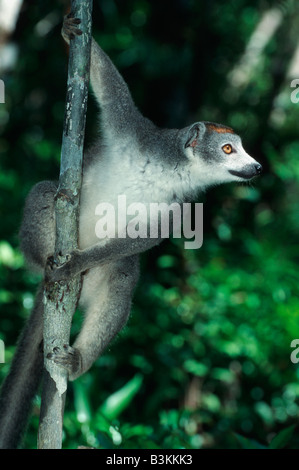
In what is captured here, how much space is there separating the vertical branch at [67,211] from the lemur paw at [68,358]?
93 mm

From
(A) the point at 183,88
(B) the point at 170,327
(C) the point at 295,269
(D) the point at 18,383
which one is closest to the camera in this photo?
(D) the point at 18,383

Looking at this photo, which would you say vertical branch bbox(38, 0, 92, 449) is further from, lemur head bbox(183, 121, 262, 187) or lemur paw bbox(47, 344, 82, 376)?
lemur head bbox(183, 121, 262, 187)

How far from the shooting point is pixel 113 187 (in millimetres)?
4211

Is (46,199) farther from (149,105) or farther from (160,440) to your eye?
(149,105)

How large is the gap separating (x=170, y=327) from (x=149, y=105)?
3589mm

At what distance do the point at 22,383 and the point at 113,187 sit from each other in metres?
1.54

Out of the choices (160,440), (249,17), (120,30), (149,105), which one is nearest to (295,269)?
(160,440)

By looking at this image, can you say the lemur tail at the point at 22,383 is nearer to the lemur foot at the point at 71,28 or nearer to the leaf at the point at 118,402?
the leaf at the point at 118,402

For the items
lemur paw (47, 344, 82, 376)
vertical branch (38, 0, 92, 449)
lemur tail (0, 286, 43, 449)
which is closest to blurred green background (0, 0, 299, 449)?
lemur tail (0, 286, 43, 449)

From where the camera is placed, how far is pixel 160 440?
4.63 metres

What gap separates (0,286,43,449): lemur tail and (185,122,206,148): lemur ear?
1.55 metres

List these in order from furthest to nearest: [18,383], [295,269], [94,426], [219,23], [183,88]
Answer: [219,23] → [183,88] → [295,269] → [94,426] → [18,383]

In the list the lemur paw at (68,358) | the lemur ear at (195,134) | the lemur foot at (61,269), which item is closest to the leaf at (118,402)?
the lemur paw at (68,358)

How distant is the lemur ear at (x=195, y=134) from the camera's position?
4312 millimetres
